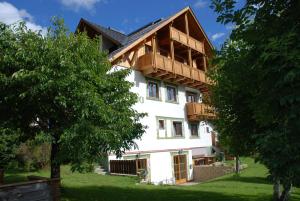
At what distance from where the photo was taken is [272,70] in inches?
197

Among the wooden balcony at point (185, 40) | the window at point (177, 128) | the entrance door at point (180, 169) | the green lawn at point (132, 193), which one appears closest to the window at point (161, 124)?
the window at point (177, 128)

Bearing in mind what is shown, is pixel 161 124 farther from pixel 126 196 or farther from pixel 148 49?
pixel 126 196

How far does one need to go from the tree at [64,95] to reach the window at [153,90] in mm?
15616

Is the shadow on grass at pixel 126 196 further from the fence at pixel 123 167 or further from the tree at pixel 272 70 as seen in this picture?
the tree at pixel 272 70

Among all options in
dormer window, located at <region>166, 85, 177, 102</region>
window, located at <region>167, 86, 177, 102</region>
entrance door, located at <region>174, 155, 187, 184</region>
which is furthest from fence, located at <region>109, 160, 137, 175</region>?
window, located at <region>167, 86, 177, 102</region>

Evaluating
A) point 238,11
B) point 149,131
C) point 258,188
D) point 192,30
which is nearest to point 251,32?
point 238,11

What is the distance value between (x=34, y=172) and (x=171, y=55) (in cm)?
1427

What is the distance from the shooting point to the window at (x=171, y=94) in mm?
30975

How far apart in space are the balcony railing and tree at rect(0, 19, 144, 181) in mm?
13974

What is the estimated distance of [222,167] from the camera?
2920 cm

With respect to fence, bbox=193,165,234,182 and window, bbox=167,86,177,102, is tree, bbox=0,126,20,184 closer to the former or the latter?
window, bbox=167,86,177,102

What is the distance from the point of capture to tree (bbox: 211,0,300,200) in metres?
4.78

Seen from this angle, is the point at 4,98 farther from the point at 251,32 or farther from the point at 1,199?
the point at 251,32

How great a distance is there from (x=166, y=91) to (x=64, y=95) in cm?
1969
